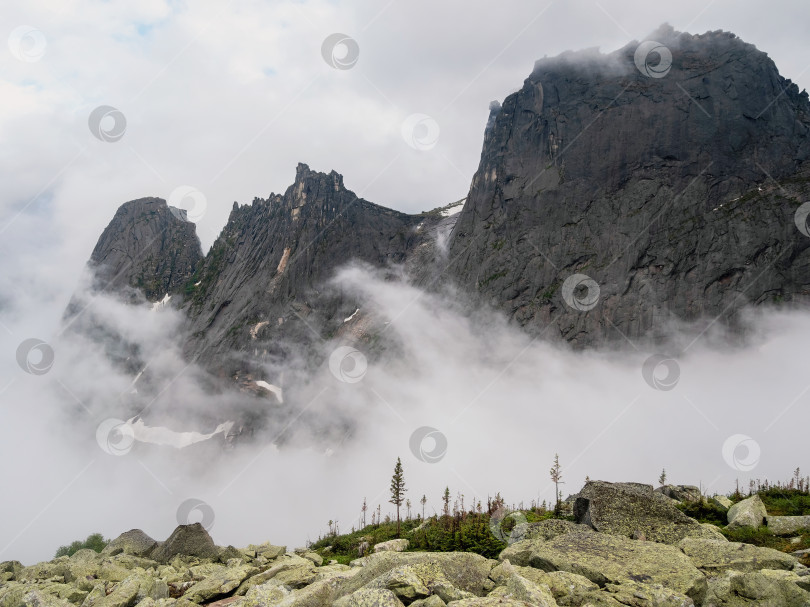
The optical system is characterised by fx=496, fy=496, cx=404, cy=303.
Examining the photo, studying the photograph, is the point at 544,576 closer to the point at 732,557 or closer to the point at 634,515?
the point at 732,557

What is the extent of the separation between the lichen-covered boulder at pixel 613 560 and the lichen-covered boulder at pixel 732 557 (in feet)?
2.58

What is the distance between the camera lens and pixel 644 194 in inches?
5399

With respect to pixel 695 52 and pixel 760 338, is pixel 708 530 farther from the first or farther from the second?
pixel 695 52

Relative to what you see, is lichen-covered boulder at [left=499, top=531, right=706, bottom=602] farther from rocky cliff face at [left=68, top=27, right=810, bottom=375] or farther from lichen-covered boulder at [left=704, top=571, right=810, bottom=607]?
rocky cliff face at [left=68, top=27, right=810, bottom=375]

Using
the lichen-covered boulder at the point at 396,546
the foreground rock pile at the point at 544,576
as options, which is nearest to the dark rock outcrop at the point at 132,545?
the foreground rock pile at the point at 544,576

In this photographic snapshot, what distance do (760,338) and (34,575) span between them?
143 meters

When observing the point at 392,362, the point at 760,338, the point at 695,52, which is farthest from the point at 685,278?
the point at 392,362

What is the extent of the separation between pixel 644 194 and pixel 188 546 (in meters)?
141

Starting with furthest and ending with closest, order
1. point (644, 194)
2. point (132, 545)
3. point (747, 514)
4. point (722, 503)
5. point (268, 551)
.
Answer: point (644, 194)
point (132, 545)
point (268, 551)
point (722, 503)
point (747, 514)

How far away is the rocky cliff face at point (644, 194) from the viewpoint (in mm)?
121562

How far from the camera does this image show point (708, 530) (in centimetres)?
2017

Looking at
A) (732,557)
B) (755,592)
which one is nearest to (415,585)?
(755,592)

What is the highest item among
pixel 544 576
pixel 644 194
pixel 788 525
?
pixel 644 194

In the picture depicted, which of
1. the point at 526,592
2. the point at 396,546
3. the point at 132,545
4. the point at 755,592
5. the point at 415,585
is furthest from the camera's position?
the point at 132,545
